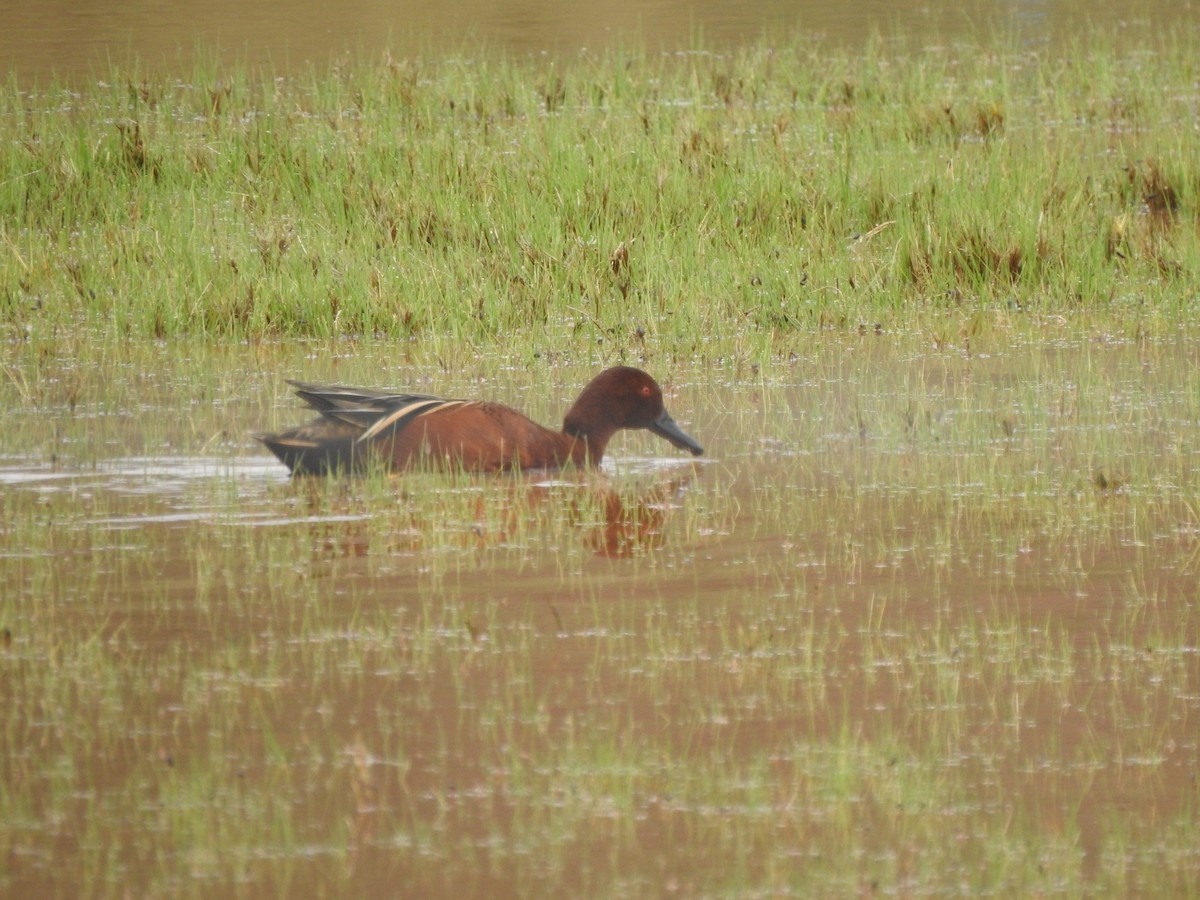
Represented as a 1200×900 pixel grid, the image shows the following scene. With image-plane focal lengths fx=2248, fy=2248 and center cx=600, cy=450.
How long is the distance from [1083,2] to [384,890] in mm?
22278

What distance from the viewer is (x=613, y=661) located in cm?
474

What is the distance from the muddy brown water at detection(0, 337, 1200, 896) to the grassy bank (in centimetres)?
222

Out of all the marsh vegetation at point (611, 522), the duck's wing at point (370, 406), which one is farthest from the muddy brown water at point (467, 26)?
the duck's wing at point (370, 406)

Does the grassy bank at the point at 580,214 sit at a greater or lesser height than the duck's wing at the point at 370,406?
greater

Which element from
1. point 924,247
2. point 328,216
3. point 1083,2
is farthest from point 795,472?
point 1083,2

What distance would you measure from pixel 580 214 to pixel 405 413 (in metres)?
4.48

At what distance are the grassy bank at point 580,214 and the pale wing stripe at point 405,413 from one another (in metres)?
2.22

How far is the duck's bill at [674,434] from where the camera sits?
717 centimetres

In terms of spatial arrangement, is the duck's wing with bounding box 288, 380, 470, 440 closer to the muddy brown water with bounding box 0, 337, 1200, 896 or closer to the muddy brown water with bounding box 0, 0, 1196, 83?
the muddy brown water with bounding box 0, 337, 1200, 896

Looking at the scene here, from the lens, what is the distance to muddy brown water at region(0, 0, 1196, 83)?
1919 cm

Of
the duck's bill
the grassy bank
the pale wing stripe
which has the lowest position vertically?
the duck's bill

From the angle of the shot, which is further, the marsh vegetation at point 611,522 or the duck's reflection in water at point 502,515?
the duck's reflection in water at point 502,515

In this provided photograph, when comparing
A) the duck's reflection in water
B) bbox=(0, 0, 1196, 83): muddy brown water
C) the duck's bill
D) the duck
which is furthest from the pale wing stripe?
bbox=(0, 0, 1196, 83): muddy brown water

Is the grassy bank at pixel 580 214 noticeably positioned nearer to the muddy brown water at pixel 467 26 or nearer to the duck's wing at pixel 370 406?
the duck's wing at pixel 370 406
